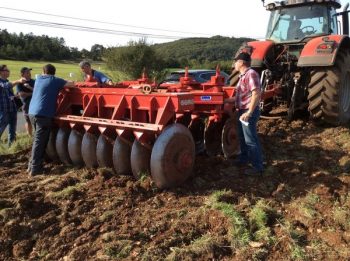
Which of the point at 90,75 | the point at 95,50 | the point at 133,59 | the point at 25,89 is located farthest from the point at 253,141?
the point at 95,50

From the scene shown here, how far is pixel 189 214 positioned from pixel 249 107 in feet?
5.20

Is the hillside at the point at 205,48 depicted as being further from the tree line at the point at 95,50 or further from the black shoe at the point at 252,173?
the black shoe at the point at 252,173

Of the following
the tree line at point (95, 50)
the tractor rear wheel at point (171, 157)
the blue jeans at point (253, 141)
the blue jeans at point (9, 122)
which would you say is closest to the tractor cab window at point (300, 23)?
the blue jeans at point (253, 141)

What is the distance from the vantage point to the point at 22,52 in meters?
56.1

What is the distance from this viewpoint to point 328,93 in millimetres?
6723

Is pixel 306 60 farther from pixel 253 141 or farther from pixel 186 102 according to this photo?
pixel 186 102

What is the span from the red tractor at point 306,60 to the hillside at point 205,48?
142 feet

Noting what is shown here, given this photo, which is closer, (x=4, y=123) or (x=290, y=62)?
(x=290, y=62)

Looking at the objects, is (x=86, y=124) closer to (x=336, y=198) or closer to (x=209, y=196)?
(x=209, y=196)

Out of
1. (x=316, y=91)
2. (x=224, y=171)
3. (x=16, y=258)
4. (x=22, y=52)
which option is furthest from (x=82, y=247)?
(x=22, y=52)

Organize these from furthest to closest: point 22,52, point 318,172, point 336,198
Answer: point 22,52 < point 318,172 < point 336,198

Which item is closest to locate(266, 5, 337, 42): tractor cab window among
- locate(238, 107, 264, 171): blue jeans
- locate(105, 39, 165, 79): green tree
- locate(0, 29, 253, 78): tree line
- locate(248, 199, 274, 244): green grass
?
locate(238, 107, 264, 171): blue jeans

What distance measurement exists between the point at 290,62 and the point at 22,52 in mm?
54003

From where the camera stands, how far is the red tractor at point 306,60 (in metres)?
6.77
